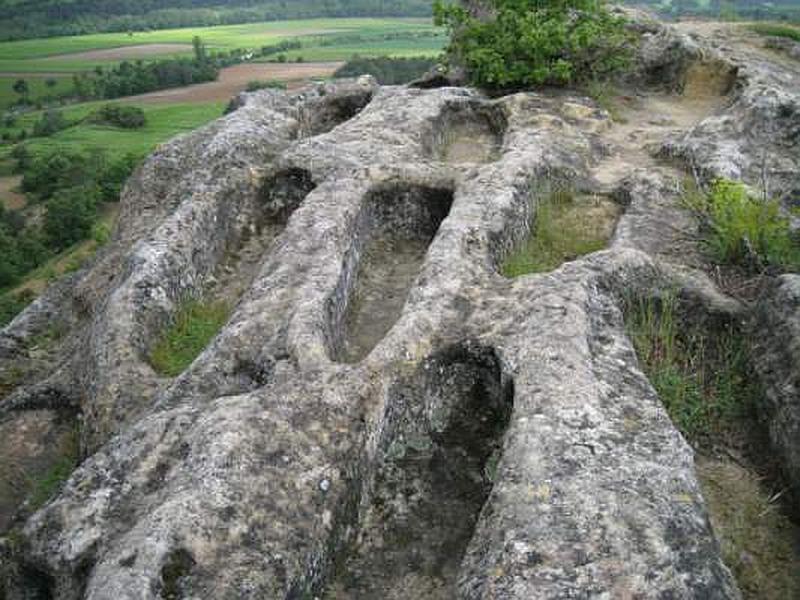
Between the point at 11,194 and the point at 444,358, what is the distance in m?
93.6

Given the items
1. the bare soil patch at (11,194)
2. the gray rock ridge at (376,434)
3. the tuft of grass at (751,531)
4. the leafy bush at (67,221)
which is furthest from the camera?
the bare soil patch at (11,194)

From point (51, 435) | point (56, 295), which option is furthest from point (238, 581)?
point (56, 295)

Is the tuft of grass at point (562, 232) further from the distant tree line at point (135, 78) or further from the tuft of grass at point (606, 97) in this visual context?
the distant tree line at point (135, 78)

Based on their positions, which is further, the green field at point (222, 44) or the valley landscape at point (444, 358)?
the green field at point (222, 44)

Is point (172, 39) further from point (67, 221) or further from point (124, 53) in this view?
point (67, 221)

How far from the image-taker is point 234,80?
116 m

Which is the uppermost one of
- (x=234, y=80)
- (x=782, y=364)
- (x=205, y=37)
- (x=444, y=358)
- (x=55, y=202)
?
(x=782, y=364)

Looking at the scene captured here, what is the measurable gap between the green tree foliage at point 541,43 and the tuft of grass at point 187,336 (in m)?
8.78

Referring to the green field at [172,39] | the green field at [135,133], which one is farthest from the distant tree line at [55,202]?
the green field at [172,39]

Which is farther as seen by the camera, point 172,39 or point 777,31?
point 172,39

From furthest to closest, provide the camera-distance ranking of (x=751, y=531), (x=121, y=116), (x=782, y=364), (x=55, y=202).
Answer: (x=121, y=116) < (x=55, y=202) < (x=782, y=364) < (x=751, y=531)

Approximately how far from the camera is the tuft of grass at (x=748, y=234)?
861 centimetres

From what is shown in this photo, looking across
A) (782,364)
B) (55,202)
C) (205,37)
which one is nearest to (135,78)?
(205,37)

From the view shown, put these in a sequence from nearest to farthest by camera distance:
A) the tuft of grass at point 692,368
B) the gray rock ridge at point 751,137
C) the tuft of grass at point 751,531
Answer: the tuft of grass at point 751,531 → the tuft of grass at point 692,368 → the gray rock ridge at point 751,137
